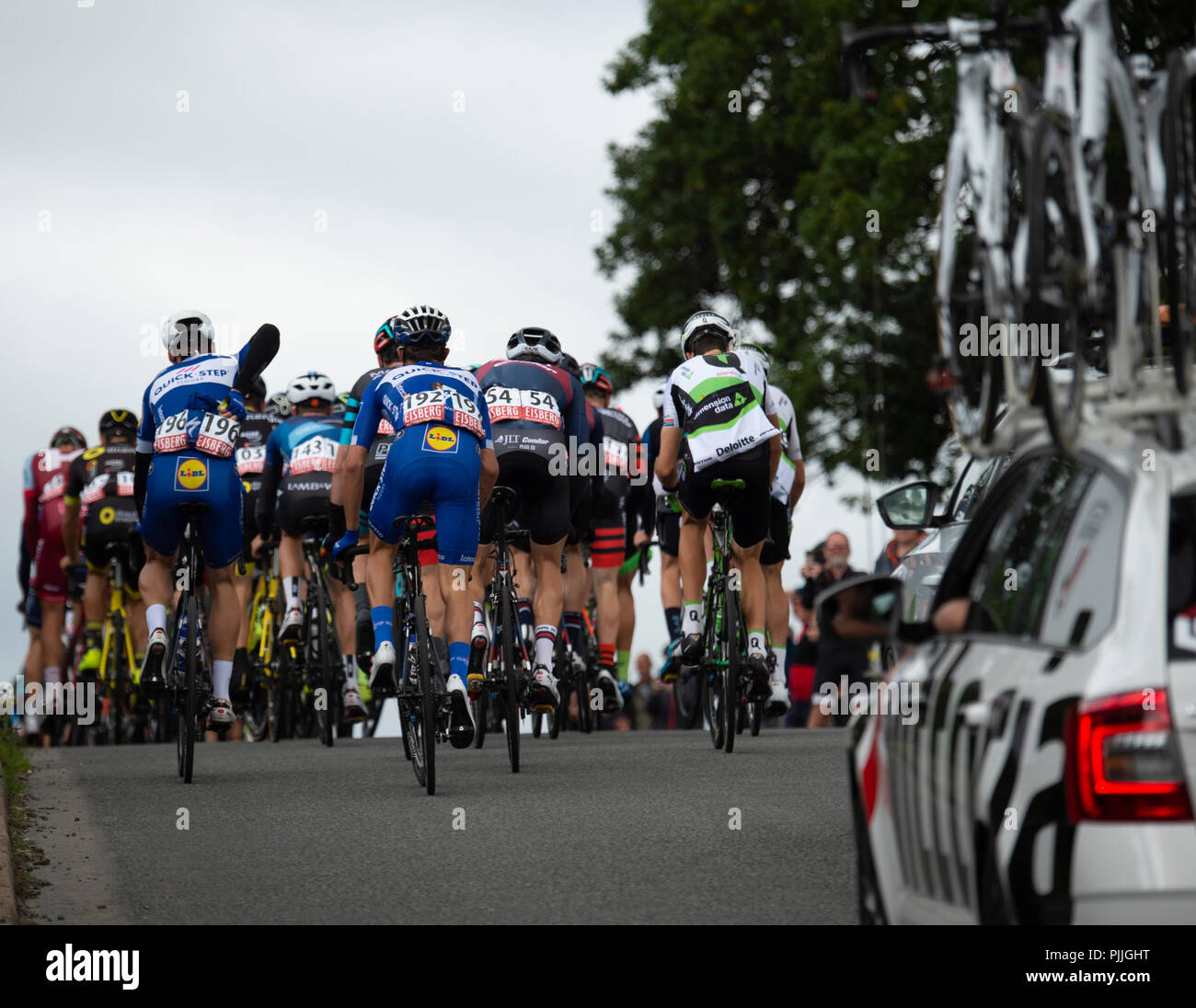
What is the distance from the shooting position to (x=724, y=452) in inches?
491

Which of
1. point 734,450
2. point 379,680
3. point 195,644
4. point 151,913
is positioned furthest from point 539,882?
point 734,450

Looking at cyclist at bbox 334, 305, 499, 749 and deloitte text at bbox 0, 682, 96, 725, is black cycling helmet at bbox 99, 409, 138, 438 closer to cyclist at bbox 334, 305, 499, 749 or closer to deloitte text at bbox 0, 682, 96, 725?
deloitte text at bbox 0, 682, 96, 725

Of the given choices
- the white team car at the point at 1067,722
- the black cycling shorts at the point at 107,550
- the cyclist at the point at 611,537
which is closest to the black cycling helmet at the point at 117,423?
the black cycling shorts at the point at 107,550

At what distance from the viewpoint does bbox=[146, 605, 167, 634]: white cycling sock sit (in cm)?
1163

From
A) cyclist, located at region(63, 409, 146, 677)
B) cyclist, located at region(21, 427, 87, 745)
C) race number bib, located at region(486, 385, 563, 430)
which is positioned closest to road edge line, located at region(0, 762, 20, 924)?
race number bib, located at region(486, 385, 563, 430)


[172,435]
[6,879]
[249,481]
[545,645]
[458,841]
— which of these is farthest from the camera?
[249,481]

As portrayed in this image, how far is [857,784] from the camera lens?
552 centimetres

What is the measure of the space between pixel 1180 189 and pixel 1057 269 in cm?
32

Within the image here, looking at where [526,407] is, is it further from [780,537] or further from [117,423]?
[117,423]

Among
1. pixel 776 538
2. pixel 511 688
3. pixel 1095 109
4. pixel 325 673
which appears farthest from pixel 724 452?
pixel 1095 109

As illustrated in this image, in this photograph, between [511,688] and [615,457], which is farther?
[615,457]

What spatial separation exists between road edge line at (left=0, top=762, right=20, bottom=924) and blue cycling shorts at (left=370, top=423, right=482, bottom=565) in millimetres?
2488

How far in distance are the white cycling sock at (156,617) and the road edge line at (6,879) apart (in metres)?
2.20
